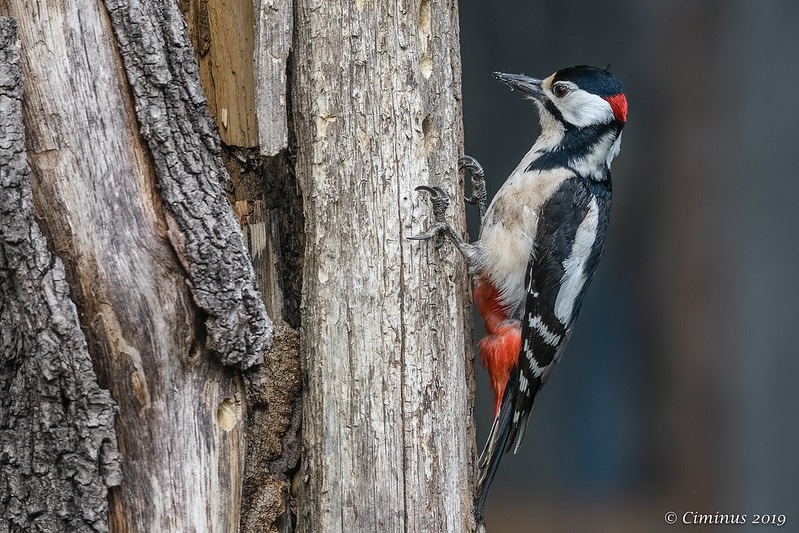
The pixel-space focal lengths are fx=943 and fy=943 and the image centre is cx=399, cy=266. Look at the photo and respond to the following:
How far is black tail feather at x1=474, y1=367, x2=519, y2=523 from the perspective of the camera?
2.80 m

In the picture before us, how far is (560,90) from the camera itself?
3.47m

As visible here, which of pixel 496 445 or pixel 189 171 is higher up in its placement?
pixel 189 171

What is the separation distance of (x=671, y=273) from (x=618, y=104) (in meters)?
1.28

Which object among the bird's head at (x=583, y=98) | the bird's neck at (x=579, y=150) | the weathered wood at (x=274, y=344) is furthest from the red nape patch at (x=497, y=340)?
the weathered wood at (x=274, y=344)

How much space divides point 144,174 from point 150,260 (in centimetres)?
21

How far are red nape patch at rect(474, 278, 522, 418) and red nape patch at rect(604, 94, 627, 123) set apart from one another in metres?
0.82

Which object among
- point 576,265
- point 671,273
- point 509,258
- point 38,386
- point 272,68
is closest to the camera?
point 38,386

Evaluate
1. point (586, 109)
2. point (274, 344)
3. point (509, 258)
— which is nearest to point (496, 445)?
point (509, 258)

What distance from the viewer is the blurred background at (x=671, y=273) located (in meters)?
4.29

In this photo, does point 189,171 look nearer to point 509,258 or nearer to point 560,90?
point 509,258

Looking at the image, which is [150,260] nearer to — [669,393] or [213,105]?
[213,105]

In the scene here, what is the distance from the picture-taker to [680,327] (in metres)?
4.44

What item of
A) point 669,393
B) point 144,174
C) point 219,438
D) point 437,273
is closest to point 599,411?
point 669,393

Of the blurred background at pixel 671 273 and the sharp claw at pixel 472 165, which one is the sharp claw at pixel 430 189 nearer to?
the sharp claw at pixel 472 165
